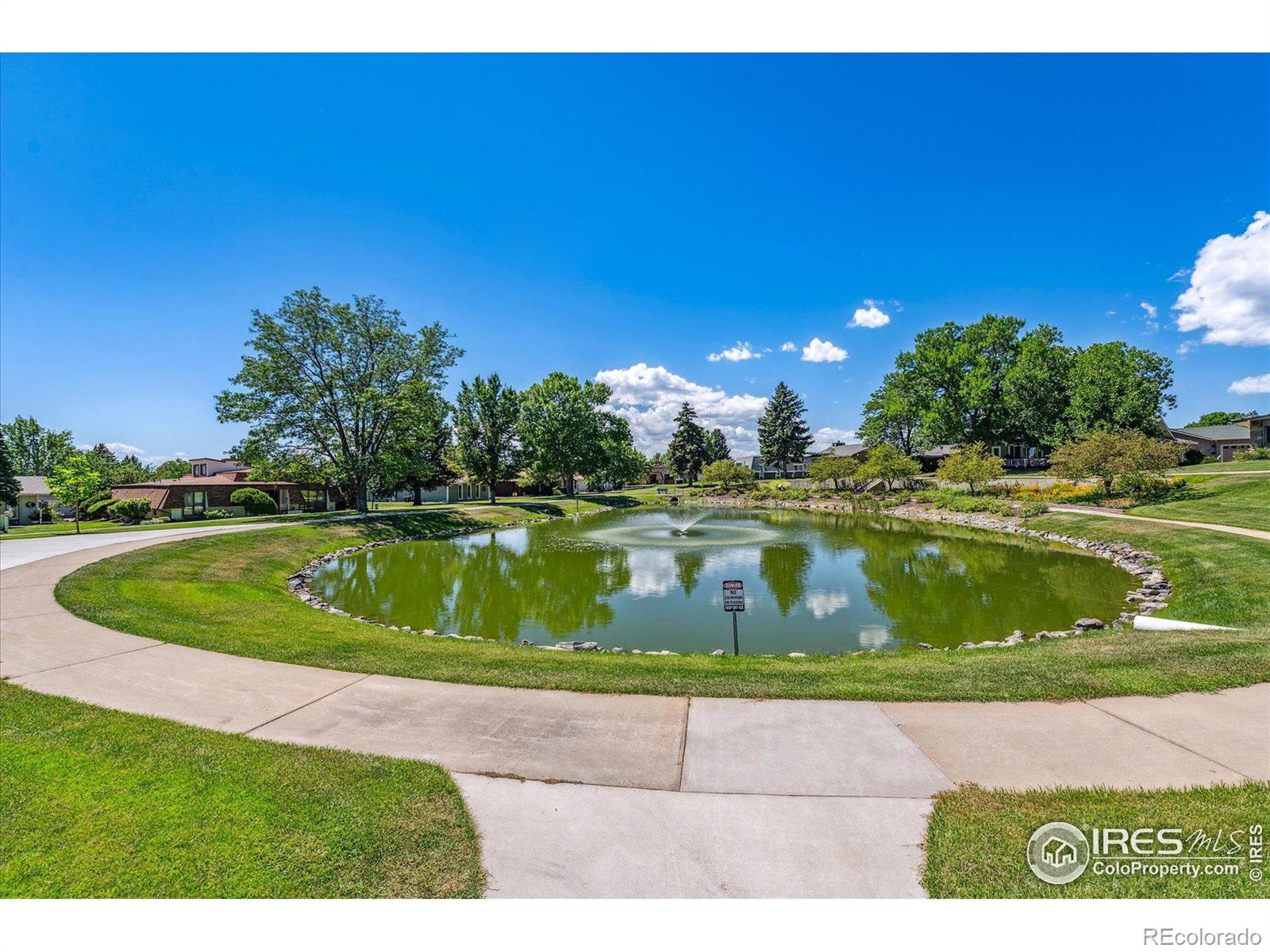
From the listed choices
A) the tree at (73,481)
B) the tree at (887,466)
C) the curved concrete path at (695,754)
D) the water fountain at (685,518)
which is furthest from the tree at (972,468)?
the tree at (73,481)

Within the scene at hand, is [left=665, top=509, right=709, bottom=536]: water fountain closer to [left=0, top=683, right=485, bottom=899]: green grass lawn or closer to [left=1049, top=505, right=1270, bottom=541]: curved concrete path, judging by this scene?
[left=1049, top=505, right=1270, bottom=541]: curved concrete path

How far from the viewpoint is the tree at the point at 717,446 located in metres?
80.0

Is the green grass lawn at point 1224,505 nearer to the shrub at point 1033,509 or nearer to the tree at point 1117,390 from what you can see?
the shrub at point 1033,509

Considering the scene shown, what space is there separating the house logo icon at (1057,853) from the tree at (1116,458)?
30.3m

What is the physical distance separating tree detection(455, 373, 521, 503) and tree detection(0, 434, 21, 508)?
28.2 metres

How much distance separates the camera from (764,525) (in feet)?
102

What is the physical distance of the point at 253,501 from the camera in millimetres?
35094

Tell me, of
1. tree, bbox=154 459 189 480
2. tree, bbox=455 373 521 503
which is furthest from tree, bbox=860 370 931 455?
tree, bbox=154 459 189 480

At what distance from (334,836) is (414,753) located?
1145mm

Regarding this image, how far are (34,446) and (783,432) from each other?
92.0 m

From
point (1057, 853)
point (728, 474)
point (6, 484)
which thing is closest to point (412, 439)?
point (6, 484)

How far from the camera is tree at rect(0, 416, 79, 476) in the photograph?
59188 millimetres

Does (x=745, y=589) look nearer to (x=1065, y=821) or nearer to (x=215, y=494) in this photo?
(x=1065, y=821)

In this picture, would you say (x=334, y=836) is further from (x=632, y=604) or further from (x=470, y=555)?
(x=470, y=555)
